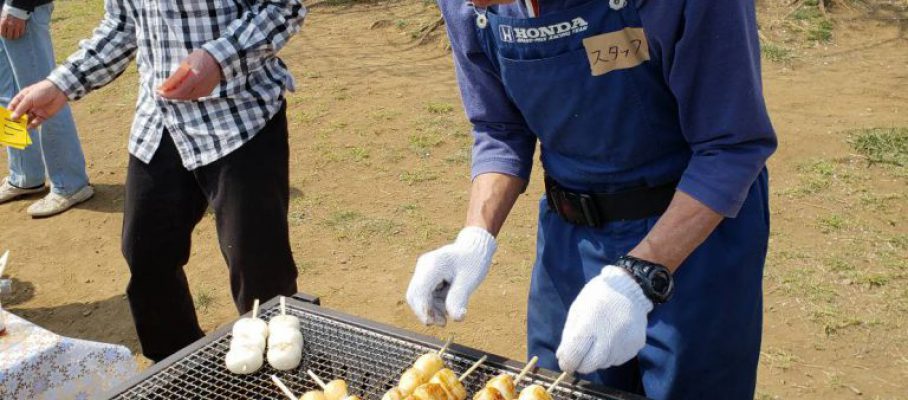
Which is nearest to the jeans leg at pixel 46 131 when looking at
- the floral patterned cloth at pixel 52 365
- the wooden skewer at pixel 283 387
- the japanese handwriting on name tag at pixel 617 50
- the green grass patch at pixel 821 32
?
the floral patterned cloth at pixel 52 365

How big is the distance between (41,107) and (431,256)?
1824mm

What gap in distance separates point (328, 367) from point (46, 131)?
13.2 ft

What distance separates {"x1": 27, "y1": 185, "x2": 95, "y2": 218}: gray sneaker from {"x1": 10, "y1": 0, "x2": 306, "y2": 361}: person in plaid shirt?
2.60m

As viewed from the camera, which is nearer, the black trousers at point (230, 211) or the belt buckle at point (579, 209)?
the belt buckle at point (579, 209)

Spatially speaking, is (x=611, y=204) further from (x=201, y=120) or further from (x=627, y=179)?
(x=201, y=120)

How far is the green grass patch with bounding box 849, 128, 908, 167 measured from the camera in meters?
5.33

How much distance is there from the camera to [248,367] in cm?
217

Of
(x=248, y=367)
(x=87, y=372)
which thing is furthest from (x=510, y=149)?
(x=87, y=372)

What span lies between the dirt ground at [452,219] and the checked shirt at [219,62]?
1503 mm

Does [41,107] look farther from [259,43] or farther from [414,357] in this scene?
[414,357]

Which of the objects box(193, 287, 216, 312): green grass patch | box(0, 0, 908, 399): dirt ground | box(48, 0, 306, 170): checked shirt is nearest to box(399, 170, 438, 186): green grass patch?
box(0, 0, 908, 399): dirt ground

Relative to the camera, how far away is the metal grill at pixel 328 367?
210cm

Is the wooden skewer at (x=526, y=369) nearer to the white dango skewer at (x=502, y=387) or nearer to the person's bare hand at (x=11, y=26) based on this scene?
the white dango skewer at (x=502, y=387)

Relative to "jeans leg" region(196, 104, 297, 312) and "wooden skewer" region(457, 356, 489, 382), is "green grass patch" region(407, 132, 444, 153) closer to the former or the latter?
"jeans leg" region(196, 104, 297, 312)
